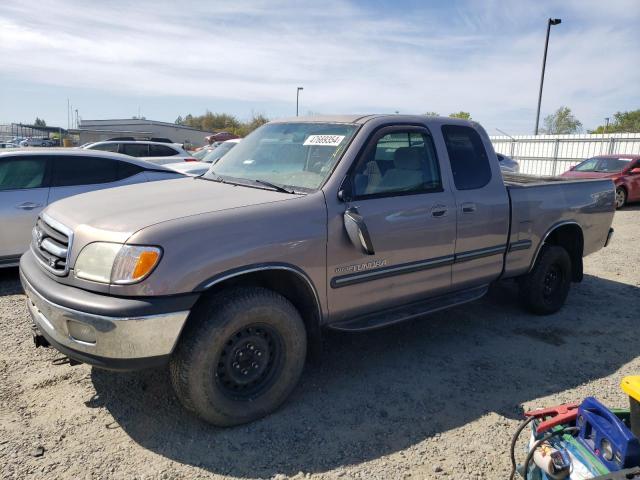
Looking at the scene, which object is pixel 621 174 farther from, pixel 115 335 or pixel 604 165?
pixel 115 335

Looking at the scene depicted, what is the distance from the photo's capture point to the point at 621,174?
1391 centimetres

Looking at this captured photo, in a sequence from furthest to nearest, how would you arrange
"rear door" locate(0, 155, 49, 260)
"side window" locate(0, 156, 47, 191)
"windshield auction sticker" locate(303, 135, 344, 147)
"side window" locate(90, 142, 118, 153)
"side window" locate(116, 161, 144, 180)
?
1. "side window" locate(90, 142, 118, 153)
2. "side window" locate(116, 161, 144, 180)
3. "side window" locate(0, 156, 47, 191)
4. "rear door" locate(0, 155, 49, 260)
5. "windshield auction sticker" locate(303, 135, 344, 147)

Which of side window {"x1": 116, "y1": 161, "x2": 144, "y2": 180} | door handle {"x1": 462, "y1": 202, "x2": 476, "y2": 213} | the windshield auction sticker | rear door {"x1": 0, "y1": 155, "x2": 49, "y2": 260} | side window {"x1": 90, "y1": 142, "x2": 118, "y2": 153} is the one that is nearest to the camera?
the windshield auction sticker

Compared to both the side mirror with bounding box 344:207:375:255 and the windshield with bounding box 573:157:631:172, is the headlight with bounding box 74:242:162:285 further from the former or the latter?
the windshield with bounding box 573:157:631:172

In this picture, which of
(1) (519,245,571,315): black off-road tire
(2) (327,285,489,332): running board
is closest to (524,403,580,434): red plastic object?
(2) (327,285,489,332): running board

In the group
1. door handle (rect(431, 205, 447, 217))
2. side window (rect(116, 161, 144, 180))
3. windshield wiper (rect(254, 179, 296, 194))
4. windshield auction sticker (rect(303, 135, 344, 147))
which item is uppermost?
windshield auction sticker (rect(303, 135, 344, 147))

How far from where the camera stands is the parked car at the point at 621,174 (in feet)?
45.4

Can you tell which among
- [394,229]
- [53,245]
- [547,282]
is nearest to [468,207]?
[394,229]

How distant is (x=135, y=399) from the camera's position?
11.2ft

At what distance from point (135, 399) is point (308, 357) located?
1309 millimetres

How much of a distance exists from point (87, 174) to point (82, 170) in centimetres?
7

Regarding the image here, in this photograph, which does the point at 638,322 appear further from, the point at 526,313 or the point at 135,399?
the point at 135,399

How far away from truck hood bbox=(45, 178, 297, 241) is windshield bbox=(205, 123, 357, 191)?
22 centimetres

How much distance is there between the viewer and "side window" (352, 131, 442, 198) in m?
3.61
